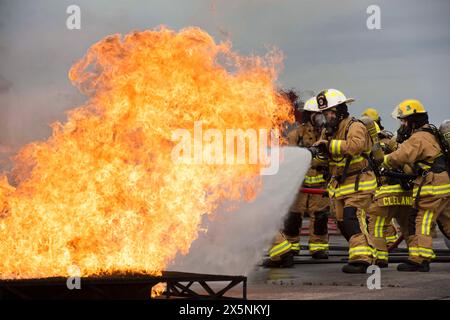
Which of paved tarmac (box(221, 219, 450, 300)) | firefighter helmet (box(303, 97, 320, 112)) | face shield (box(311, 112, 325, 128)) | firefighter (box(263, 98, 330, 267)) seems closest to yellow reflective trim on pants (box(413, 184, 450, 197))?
paved tarmac (box(221, 219, 450, 300))

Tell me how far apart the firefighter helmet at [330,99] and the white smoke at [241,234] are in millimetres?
1042

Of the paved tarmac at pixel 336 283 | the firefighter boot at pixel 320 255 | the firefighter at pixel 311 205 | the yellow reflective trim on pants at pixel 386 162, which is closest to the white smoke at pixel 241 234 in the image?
the paved tarmac at pixel 336 283

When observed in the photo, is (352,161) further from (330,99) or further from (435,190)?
(435,190)

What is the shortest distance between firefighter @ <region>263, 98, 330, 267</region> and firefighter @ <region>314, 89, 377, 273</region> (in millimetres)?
1144

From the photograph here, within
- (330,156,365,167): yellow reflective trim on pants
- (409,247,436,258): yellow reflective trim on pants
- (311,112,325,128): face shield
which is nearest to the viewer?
(409,247,436,258): yellow reflective trim on pants

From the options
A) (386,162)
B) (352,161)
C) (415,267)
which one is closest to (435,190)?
(386,162)

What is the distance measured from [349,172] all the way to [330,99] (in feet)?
2.98

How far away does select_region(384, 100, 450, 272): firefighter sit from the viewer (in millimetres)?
10930

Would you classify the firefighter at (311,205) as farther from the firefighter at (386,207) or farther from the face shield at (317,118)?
the firefighter at (386,207)

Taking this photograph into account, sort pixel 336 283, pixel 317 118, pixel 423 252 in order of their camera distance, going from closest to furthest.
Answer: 1. pixel 336 283
2. pixel 423 252
3. pixel 317 118

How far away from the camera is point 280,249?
11.6m

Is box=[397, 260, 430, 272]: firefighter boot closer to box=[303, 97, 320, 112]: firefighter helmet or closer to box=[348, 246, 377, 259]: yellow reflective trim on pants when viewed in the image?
box=[348, 246, 377, 259]: yellow reflective trim on pants

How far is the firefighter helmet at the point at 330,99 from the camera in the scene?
11.1 metres
